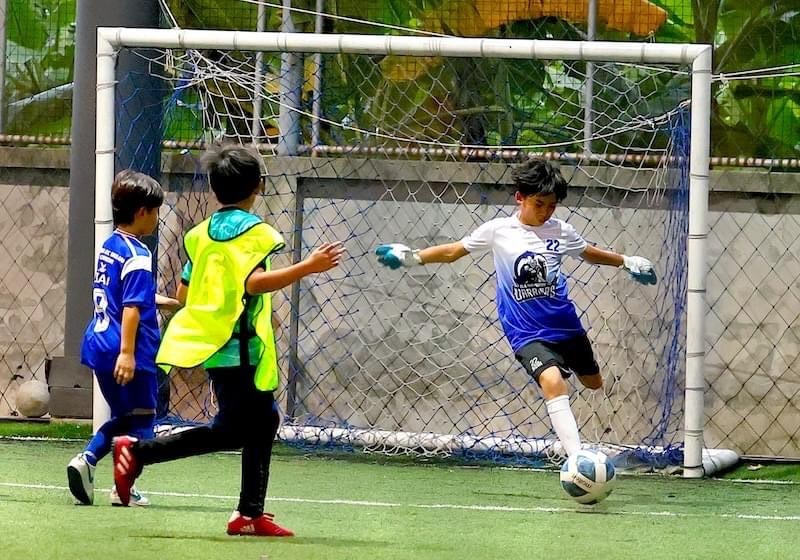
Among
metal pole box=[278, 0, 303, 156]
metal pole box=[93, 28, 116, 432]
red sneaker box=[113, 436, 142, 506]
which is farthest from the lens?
metal pole box=[278, 0, 303, 156]

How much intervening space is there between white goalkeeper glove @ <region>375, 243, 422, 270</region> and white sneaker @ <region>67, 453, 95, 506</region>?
1697 millimetres

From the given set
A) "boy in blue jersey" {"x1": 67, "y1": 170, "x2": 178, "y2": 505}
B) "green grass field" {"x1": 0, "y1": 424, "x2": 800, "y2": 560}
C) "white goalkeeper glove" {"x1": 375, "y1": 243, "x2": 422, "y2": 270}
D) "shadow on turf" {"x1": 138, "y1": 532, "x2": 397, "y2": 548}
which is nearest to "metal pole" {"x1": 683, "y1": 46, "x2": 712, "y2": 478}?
"green grass field" {"x1": 0, "y1": 424, "x2": 800, "y2": 560}

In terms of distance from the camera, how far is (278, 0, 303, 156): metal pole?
859cm

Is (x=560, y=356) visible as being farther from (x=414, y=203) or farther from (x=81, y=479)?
(x=414, y=203)

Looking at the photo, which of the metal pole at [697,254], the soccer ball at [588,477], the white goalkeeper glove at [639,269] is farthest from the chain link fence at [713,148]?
the soccer ball at [588,477]

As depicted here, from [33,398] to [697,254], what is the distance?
12.6 feet

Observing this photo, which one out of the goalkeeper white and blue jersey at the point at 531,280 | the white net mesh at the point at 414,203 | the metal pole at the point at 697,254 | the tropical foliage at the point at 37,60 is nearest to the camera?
the goalkeeper white and blue jersey at the point at 531,280

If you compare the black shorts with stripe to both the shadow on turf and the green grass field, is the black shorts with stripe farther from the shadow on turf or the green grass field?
the shadow on turf

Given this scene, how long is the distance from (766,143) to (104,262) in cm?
434

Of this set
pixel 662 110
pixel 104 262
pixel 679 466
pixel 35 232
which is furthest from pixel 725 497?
pixel 35 232

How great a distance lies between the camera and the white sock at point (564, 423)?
633 cm

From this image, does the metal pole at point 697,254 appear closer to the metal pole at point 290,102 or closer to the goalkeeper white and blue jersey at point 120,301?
the metal pole at point 290,102

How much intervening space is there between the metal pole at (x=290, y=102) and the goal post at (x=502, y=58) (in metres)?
0.63

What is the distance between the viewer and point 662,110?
8438 millimetres
